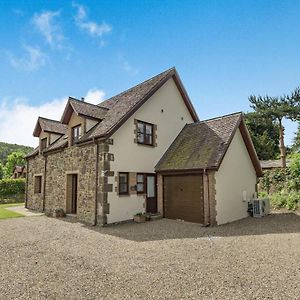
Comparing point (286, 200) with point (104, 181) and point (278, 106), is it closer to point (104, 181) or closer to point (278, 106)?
point (104, 181)

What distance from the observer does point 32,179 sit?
65.2 ft

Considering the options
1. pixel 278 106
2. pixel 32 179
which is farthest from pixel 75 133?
pixel 278 106

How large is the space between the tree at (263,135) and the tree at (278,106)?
1138 millimetres

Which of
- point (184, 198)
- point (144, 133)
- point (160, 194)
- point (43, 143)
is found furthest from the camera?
point (43, 143)

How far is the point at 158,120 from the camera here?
50.3 feet

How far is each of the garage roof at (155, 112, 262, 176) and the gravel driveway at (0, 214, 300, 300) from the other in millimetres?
3382

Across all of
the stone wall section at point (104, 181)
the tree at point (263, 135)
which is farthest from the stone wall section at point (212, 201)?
the tree at point (263, 135)

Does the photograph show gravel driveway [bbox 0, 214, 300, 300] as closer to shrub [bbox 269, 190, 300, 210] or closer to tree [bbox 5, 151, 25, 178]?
shrub [bbox 269, 190, 300, 210]

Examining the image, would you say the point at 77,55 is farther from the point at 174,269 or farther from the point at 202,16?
the point at 174,269

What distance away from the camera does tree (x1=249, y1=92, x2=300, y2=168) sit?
142ft

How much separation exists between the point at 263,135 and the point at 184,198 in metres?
37.4

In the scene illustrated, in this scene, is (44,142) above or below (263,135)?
below

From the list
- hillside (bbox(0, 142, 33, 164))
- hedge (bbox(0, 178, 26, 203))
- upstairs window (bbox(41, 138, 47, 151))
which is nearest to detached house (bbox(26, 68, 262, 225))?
upstairs window (bbox(41, 138, 47, 151))

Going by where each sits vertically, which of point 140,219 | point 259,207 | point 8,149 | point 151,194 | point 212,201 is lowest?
point 140,219
